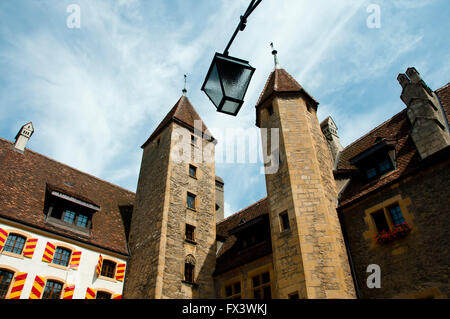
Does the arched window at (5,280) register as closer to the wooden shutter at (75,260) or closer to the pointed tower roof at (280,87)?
the wooden shutter at (75,260)

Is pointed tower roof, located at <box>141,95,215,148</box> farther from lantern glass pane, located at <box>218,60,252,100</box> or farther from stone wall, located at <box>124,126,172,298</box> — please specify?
lantern glass pane, located at <box>218,60,252,100</box>

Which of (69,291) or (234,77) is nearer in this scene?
(234,77)

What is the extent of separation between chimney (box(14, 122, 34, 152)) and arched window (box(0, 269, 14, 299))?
817 cm

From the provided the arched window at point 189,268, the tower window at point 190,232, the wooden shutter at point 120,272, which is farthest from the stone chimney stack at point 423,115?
the wooden shutter at point 120,272

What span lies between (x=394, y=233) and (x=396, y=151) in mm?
3676

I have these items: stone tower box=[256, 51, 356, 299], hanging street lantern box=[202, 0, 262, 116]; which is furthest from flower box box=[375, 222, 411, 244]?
hanging street lantern box=[202, 0, 262, 116]

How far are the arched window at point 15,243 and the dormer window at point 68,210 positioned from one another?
1541 mm

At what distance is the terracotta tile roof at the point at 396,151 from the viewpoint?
11.8 meters

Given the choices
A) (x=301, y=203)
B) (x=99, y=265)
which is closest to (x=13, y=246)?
(x=99, y=265)

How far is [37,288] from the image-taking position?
1327 centimetres

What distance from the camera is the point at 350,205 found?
12586mm

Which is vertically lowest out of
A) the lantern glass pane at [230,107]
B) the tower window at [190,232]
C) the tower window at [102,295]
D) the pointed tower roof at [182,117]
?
the lantern glass pane at [230,107]

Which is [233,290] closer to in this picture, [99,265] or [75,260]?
[99,265]

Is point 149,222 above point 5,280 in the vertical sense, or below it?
above
